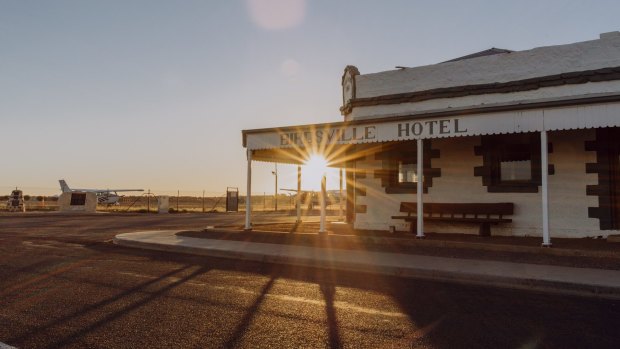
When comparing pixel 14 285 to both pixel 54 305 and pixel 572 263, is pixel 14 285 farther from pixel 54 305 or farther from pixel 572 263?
pixel 572 263

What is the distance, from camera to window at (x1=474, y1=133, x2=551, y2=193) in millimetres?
12930

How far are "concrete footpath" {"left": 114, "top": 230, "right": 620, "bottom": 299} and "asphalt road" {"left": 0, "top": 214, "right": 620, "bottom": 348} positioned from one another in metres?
0.60

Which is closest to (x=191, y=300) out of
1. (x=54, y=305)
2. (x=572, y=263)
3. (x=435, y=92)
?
(x=54, y=305)

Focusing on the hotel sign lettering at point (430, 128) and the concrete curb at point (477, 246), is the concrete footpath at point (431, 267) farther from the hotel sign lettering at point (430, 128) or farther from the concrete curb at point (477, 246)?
the hotel sign lettering at point (430, 128)

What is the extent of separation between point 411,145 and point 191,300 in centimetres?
990

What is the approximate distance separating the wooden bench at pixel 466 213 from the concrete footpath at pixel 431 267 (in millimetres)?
3107

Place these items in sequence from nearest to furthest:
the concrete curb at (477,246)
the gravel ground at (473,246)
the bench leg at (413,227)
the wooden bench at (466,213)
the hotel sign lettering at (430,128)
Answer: the gravel ground at (473,246) < the concrete curb at (477,246) < the hotel sign lettering at (430,128) < the wooden bench at (466,213) < the bench leg at (413,227)

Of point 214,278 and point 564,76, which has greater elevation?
point 564,76

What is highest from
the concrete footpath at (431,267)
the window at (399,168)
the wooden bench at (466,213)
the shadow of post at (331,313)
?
the window at (399,168)

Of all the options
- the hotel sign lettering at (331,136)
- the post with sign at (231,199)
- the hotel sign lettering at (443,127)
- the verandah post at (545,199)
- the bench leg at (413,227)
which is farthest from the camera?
the post with sign at (231,199)

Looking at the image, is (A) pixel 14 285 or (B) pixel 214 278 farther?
(B) pixel 214 278

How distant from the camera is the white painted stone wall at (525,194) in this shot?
1230 cm

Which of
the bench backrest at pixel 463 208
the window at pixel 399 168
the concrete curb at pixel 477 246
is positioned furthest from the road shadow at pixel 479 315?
the window at pixel 399 168

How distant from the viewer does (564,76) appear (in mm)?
13141
